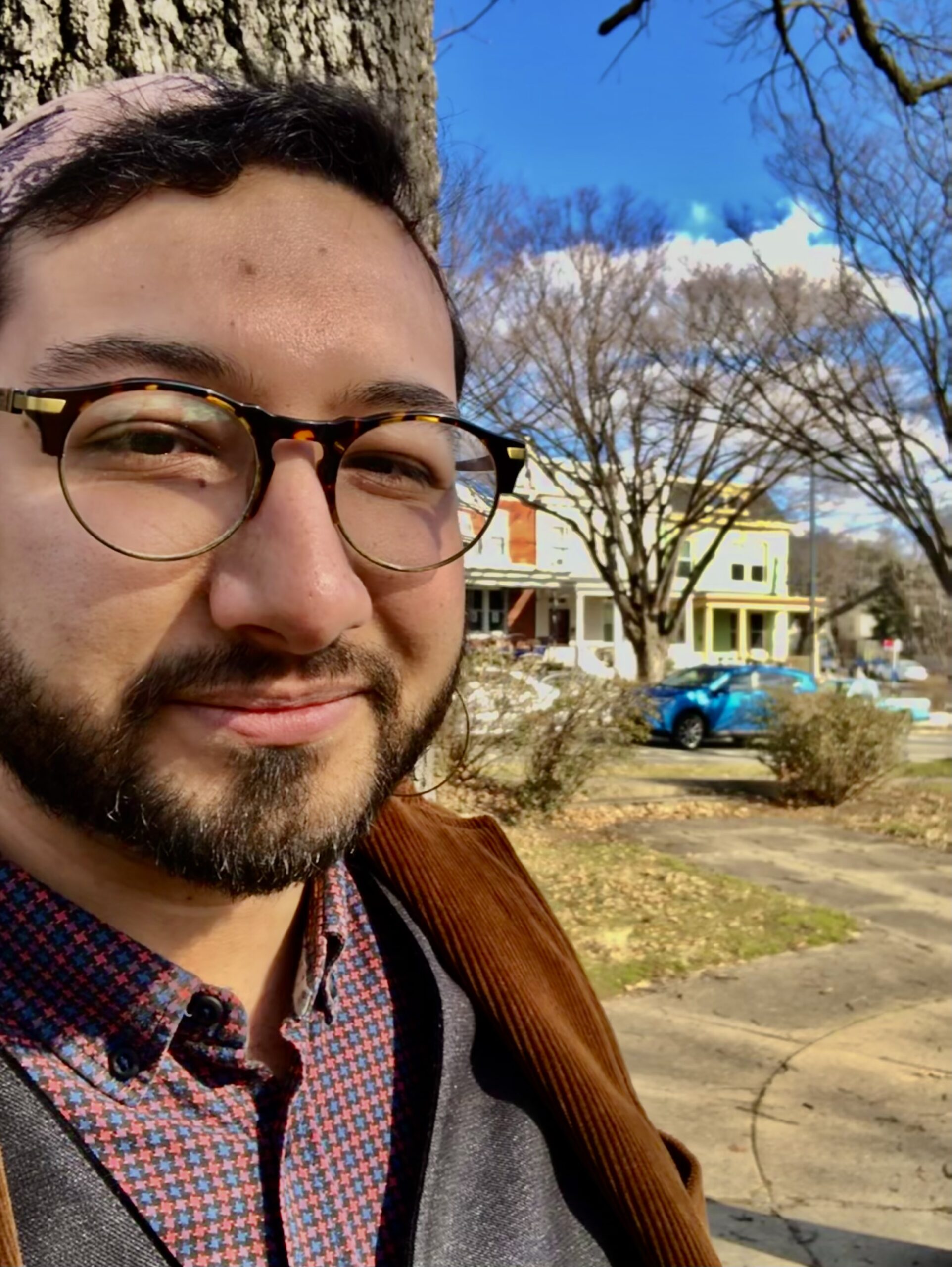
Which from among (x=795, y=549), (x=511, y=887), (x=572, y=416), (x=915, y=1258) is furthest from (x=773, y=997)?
(x=795, y=549)

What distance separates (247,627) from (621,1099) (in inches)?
35.1

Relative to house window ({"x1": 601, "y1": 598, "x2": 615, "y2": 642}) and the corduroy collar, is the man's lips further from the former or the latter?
house window ({"x1": 601, "y1": 598, "x2": 615, "y2": 642})

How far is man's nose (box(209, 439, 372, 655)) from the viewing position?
1037mm

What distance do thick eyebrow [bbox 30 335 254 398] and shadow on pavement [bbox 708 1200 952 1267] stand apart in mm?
3055

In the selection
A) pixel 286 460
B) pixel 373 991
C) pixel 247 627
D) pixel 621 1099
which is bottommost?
pixel 621 1099

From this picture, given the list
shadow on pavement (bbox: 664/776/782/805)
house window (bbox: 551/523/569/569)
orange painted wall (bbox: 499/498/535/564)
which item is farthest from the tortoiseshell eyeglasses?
house window (bbox: 551/523/569/569)

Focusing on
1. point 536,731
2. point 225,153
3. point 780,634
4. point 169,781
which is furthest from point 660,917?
point 780,634

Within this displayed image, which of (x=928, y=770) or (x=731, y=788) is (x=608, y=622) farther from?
(x=731, y=788)

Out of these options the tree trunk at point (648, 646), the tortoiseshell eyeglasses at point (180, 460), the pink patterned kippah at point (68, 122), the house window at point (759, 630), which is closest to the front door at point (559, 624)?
the tree trunk at point (648, 646)

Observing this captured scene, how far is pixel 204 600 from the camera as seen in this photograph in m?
1.05

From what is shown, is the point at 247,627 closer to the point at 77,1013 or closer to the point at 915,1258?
the point at 77,1013

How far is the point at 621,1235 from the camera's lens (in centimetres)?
133

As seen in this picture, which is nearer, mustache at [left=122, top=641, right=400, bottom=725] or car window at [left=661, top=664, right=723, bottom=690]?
mustache at [left=122, top=641, right=400, bottom=725]

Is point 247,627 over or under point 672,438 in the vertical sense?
under
